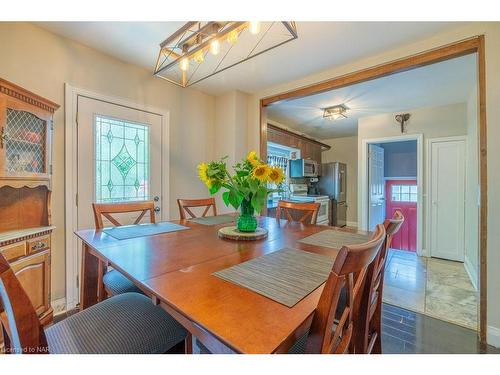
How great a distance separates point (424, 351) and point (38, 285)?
9.02 feet

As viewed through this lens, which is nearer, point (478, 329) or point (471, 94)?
point (478, 329)

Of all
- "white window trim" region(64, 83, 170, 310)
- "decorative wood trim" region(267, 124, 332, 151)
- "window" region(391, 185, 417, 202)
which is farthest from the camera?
"window" region(391, 185, 417, 202)

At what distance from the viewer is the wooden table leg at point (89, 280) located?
155 cm

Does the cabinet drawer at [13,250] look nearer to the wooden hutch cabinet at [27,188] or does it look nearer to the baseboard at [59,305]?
the wooden hutch cabinet at [27,188]

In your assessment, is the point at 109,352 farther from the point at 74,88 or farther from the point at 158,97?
the point at 158,97

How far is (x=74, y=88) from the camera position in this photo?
6.91 feet

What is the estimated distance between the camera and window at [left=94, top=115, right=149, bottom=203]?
231 centimetres

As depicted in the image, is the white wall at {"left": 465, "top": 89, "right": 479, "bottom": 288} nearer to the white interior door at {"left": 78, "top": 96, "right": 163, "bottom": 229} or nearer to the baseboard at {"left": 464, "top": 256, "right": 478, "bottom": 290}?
the baseboard at {"left": 464, "top": 256, "right": 478, "bottom": 290}

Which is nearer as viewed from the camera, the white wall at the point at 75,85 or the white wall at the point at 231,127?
the white wall at the point at 75,85

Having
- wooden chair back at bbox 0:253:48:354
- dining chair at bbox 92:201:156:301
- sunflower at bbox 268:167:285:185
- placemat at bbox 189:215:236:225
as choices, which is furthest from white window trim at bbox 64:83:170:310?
sunflower at bbox 268:167:285:185

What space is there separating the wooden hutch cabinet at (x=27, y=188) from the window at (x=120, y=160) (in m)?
0.47

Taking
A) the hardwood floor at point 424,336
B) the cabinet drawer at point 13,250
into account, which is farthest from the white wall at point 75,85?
the hardwood floor at point 424,336
